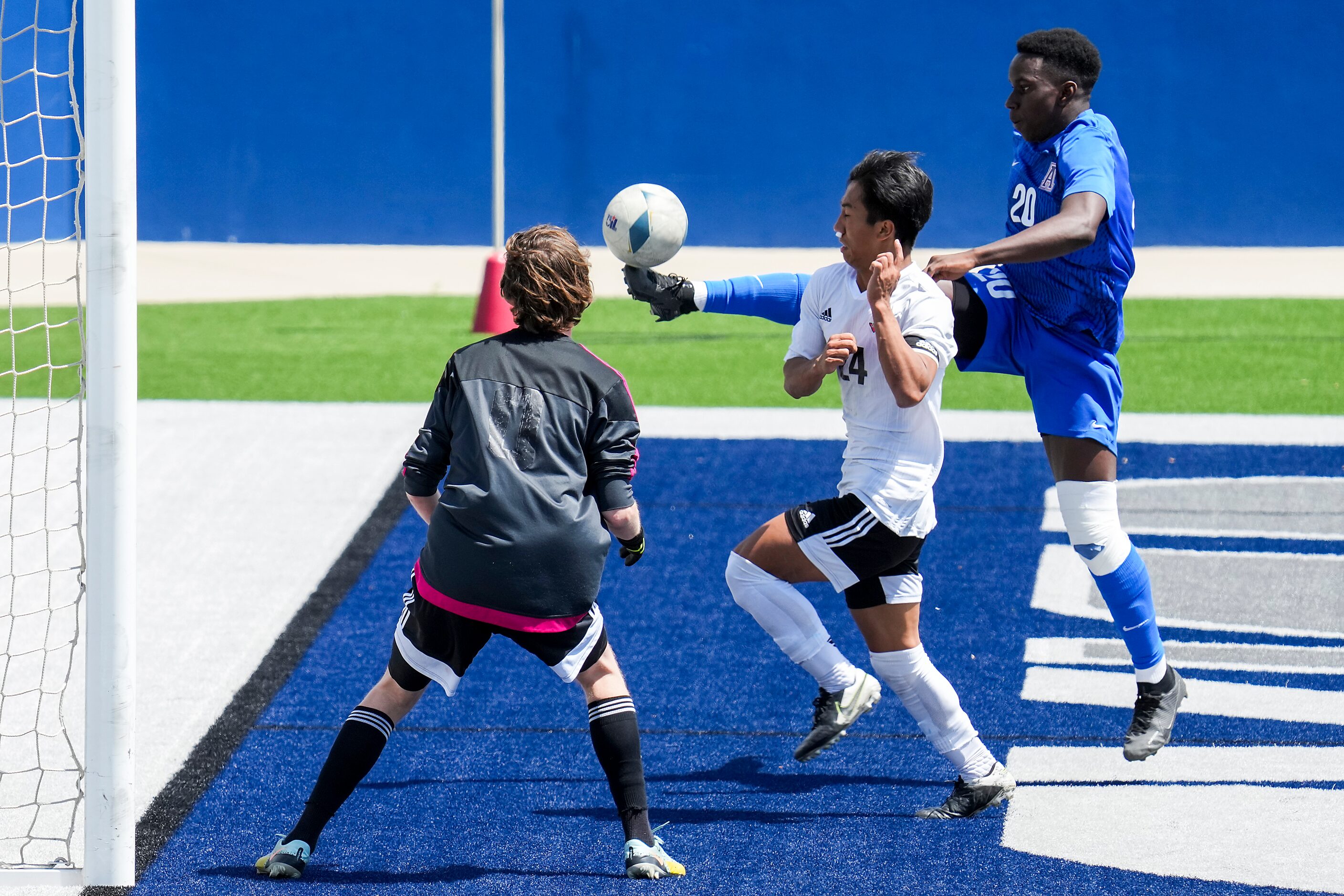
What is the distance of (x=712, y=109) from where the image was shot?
20734 mm

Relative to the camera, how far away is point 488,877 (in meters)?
3.86

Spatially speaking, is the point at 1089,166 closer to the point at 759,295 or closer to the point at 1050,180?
the point at 1050,180

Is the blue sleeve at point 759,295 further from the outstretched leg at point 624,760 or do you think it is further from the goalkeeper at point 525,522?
the outstretched leg at point 624,760

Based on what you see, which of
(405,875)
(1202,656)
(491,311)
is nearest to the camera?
(405,875)

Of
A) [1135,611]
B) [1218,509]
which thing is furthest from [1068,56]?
[1218,509]

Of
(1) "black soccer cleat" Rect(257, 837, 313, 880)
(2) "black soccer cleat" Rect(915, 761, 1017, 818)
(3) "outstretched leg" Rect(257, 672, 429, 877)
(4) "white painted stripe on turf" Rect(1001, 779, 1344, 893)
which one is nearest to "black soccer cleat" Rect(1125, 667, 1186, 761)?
(4) "white painted stripe on turf" Rect(1001, 779, 1344, 893)

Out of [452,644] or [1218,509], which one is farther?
[1218,509]

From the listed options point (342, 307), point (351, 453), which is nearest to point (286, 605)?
point (351, 453)

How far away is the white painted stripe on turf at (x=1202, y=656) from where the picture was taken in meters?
5.54

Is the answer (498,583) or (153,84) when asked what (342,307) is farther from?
(498,583)

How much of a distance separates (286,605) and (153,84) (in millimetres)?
16861

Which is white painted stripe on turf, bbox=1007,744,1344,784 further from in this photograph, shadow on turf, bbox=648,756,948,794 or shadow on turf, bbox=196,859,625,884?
shadow on turf, bbox=196,859,625,884

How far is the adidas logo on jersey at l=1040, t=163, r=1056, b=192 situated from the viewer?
4.57m

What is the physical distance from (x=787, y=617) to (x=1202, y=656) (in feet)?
6.91
